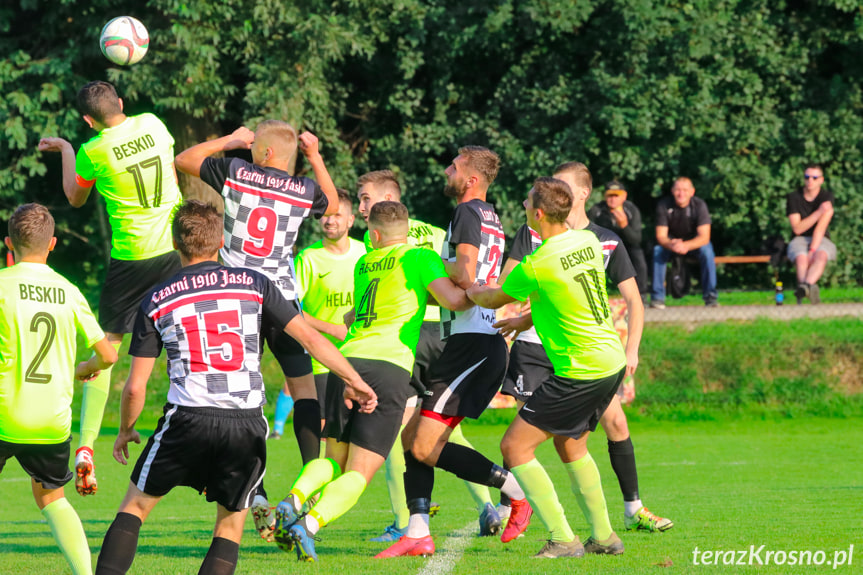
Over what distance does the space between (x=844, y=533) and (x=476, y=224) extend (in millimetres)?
2983

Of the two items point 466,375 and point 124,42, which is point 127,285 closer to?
point 124,42

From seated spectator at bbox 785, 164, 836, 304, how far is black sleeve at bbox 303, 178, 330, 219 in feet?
37.7

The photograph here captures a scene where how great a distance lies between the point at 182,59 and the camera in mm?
20141

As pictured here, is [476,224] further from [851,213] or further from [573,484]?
[851,213]

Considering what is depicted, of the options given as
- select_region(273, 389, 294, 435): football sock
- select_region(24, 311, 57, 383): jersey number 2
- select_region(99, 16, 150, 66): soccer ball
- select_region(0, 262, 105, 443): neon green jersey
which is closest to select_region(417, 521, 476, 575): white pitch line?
select_region(0, 262, 105, 443): neon green jersey

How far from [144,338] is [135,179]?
2.92 m

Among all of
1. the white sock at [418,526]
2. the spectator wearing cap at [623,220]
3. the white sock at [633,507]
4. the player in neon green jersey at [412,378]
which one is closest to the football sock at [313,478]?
the white sock at [418,526]

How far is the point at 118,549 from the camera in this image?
522 cm

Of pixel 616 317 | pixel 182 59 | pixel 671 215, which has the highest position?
pixel 182 59

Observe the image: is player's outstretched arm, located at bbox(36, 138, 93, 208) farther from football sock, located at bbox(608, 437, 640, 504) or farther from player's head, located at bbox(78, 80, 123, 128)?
football sock, located at bbox(608, 437, 640, 504)

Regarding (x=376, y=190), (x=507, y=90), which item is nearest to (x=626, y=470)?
(x=376, y=190)

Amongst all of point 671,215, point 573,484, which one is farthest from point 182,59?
point 573,484

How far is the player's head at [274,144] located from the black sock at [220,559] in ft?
9.06

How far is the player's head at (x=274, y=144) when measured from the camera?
7.26 meters
